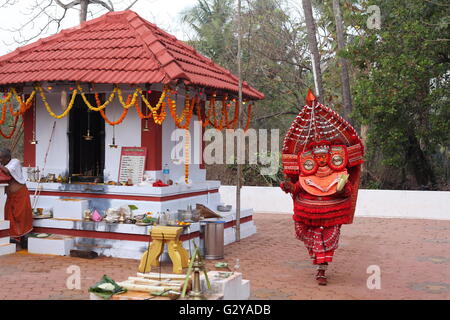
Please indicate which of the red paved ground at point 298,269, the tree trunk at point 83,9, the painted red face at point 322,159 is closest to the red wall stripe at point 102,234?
the red paved ground at point 298,269

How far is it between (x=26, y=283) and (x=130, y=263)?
5.65ft

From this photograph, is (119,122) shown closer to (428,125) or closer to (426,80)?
(426,80)

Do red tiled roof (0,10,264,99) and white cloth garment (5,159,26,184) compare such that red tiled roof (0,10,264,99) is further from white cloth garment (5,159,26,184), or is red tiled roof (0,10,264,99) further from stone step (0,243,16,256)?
stone step (0,243,16,256)

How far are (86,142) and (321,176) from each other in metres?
4.88

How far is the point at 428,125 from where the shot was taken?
45.0 ft

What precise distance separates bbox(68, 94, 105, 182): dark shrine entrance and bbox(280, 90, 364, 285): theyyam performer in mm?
3998

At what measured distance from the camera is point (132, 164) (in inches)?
360

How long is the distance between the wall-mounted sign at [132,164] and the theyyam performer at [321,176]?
282cm

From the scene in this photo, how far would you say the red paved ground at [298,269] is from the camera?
6426mm

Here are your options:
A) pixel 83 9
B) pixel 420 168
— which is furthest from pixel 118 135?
pixel 420 168

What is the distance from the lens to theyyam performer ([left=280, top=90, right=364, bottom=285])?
6938 mm

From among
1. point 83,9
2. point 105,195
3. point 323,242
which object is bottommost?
point 323,242

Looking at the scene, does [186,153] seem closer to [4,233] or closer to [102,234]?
[102,234]

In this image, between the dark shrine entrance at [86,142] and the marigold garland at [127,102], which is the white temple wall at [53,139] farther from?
the marigold garland at [127,102]
